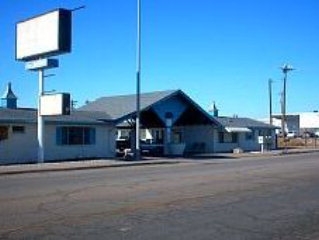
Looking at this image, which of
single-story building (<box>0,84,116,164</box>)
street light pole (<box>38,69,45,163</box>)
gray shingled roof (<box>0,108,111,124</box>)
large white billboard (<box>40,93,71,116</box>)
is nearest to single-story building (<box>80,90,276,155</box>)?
gray shingled roof (<box>0,108,111,124</box>)

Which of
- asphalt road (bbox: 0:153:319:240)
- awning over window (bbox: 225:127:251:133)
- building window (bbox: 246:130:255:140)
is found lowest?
asphalt road (bbox: 0:153:319:240)

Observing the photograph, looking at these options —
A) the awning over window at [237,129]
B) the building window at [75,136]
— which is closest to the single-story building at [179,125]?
the awning over window at [237,129]

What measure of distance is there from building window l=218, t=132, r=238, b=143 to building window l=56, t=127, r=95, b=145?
1958 cm

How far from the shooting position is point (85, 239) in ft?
30.9

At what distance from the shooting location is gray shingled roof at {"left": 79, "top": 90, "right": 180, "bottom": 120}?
43.2 meters

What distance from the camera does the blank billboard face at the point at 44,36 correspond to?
1328 inches

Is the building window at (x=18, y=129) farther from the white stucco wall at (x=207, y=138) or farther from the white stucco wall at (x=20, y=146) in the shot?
the white stucco wall at (x=207, y=138)

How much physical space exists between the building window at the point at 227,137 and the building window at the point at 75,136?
771 inches

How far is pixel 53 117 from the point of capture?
36.9 meters

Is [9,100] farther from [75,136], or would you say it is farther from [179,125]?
[179,125]

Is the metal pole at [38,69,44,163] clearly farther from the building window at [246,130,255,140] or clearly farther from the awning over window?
the building window at [246,130,255,140]

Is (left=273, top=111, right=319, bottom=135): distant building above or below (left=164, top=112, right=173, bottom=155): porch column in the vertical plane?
above

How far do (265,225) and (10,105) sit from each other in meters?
33.3

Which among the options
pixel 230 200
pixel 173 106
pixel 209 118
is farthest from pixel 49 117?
pixel 230 200
